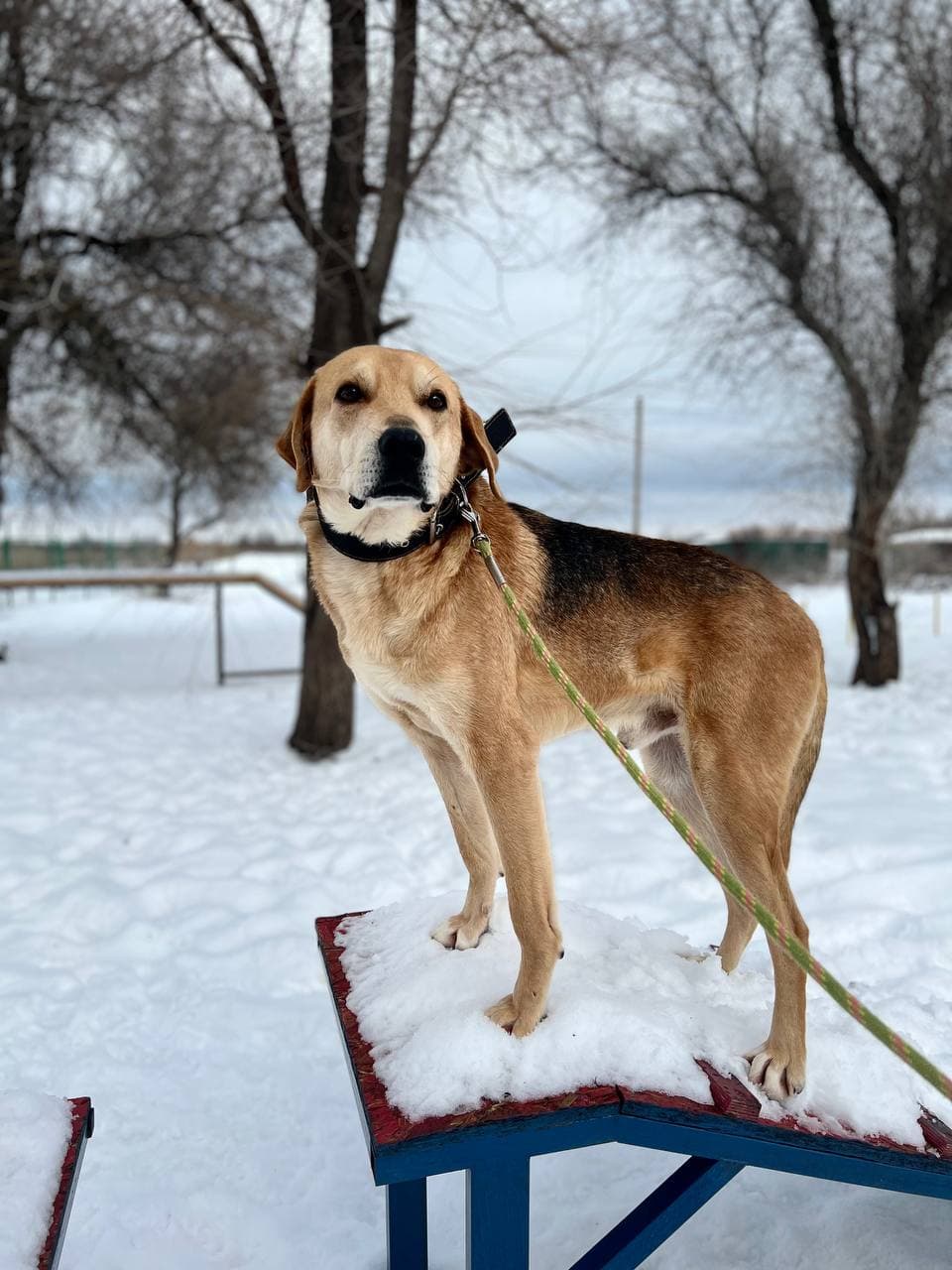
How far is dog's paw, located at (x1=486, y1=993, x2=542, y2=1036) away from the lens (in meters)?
1.88

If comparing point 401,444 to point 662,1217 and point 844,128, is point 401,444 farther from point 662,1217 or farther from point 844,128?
point 844,128

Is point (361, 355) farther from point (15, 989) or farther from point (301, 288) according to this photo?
point (301, 288)

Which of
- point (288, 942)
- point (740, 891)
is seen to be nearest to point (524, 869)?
point (740, 891)

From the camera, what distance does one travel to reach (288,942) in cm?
380

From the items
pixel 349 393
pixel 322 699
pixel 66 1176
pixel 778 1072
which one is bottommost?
pixel 66 1176

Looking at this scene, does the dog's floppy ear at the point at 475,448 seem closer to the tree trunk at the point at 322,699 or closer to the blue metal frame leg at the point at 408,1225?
the blue metal frame leg at the point at 408,1225

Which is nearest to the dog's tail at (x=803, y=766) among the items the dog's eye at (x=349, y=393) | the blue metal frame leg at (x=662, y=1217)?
the blue metal frame leg at (x=662, y=1217)

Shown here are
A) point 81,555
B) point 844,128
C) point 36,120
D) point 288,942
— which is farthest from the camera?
point 81,555

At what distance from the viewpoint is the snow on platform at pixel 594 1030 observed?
1784mm

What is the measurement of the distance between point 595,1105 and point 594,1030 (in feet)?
0.71

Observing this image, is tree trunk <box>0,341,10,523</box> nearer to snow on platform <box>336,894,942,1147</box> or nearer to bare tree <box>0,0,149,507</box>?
bare tree <box>0,0,149,507</box>

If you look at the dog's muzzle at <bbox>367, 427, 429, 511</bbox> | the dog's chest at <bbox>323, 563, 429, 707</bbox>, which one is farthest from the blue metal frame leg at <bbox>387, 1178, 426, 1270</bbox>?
the dog's muzzle at <bbox>367, 427, 429, 511</bbox>

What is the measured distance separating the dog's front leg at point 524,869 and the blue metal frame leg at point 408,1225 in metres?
0.56

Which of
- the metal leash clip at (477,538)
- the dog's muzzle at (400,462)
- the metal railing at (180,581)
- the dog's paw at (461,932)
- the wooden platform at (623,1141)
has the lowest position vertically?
the wooden platform at (623,1141)
